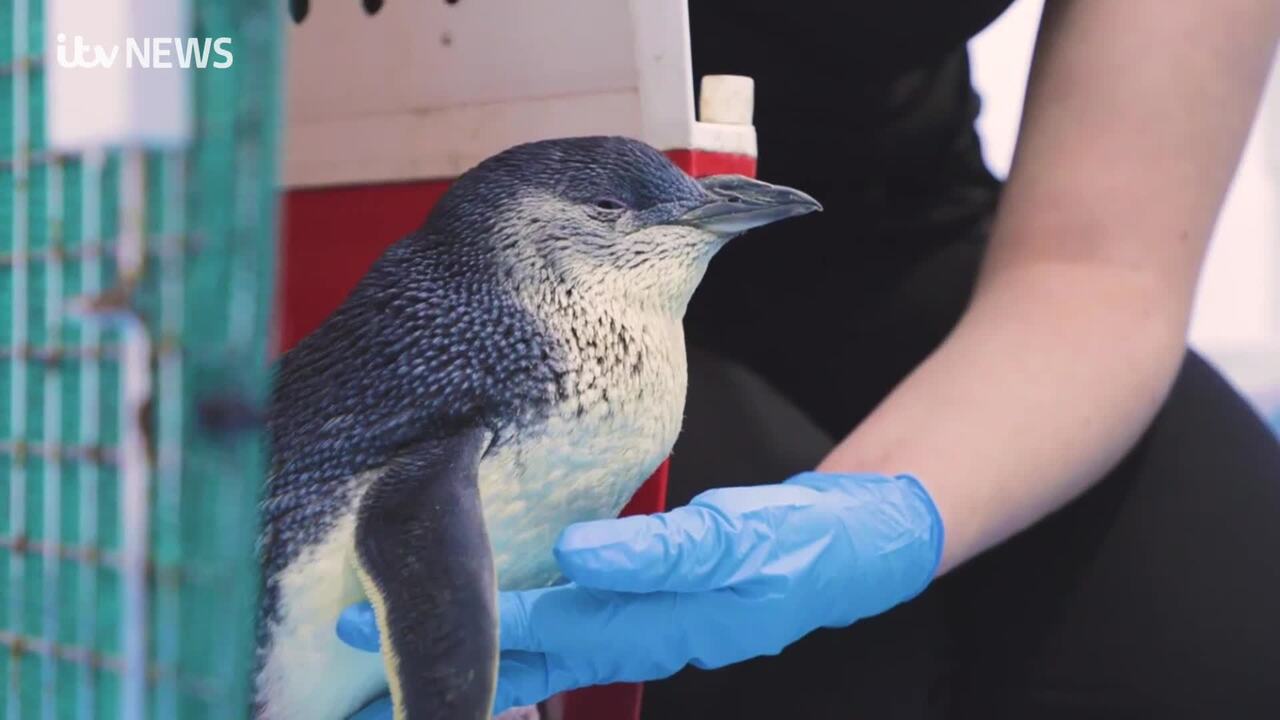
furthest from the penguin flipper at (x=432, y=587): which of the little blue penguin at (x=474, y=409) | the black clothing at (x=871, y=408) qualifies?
the black clothing at (x=871, y=408)

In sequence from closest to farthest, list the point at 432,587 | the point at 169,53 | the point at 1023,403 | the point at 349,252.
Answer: the point at 169,53, the point at 432,587, the point at 349,252, the point at 1023,403

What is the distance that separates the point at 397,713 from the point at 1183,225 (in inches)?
23.3

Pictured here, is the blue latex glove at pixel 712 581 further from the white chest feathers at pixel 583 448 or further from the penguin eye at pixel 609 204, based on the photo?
the penguin eye at pixel 609 204

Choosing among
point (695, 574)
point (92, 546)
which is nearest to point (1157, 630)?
point (695, 574)

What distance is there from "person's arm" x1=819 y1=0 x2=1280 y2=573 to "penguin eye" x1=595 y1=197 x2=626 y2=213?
291mm

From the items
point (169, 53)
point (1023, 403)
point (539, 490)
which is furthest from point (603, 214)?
point (1023, 403)

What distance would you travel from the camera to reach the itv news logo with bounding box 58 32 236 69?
304mm

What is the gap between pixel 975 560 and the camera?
0.87 meters

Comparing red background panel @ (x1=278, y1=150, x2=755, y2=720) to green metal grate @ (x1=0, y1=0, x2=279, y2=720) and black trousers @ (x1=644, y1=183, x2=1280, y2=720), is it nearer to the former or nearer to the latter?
black trousers @ (x1=644, y1=183, x2=1280, y2=720)

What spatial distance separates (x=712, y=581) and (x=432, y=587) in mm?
144

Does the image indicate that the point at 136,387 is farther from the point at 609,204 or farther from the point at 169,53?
the point at 609,204

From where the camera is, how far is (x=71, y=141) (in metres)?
0.32

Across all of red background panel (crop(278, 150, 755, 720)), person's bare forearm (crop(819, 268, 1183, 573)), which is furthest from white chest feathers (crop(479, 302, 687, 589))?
person's bare forearm (crop(819, 268, 1183, 573))

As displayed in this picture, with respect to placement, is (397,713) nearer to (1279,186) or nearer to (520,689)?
(520,689)
